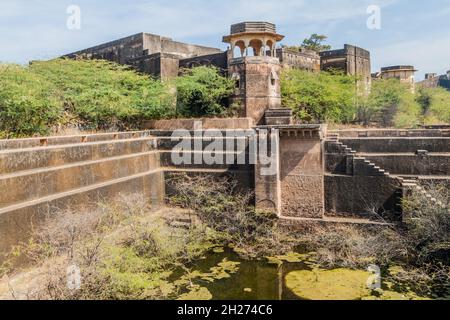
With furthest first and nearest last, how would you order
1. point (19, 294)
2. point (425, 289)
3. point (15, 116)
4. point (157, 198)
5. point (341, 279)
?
1. point (157, 198)
2. point (15, 116)
3. point (341, 279)
4. point (425, 289)
5. point (19, 294)

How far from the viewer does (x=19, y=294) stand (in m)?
7.14

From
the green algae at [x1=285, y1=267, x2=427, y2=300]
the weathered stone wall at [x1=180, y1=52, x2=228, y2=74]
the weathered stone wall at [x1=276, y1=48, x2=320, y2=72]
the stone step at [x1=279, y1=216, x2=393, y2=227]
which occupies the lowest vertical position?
the green algae at [x1=285, y1=267, x2=427, y2=300]

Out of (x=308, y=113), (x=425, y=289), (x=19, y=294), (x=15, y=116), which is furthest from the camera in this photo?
(x=308, y=113)

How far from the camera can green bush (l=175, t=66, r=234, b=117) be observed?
16.8 metres

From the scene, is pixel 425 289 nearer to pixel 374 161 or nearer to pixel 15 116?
pixel 374 161

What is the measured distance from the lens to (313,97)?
20.0 metres

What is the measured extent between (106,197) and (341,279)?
6.61 metres

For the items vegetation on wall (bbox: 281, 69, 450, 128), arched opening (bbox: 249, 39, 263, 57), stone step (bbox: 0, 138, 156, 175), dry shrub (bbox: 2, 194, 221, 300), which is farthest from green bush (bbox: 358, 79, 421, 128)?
dry shrub (bbox: 2, 194, 221, 300)

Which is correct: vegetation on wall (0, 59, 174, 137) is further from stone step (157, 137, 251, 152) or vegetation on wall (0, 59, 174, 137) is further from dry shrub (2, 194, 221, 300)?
dry shrub (2, 194, 221, 300)

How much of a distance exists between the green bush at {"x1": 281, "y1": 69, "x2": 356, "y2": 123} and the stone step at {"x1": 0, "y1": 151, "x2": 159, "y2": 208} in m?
9.09

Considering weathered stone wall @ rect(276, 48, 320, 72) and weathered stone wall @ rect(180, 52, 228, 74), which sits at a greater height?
weathered stone wall @ rect(276, 48, 320, 72)

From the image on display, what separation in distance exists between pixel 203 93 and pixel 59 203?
347 inches
